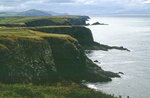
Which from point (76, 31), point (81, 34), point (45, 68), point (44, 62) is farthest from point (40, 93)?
point (81, 34)

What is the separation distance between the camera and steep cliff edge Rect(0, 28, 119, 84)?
218 ft

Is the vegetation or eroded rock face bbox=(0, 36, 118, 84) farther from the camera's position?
eroded rock face bbox=(0, 36, 118, 84)

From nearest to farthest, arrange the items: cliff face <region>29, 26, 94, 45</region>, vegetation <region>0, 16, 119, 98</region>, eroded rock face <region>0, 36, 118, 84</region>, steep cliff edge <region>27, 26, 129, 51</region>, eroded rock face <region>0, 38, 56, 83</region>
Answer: vegetation <region>0, 16, 119, 98</region>, eroded rock face <region>0, 38, 56, 83</region>, eroded rock face <region>0, 36, 118, 84</region>, cliff face <region>29, 26, 94, 45</region>, steep cliff edge <region>27, 26, 129, 51</region>

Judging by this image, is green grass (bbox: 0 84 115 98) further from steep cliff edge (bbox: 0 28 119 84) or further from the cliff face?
the cliff face

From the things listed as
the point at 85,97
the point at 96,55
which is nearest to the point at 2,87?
the point at 85,97

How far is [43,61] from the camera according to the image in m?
75.6

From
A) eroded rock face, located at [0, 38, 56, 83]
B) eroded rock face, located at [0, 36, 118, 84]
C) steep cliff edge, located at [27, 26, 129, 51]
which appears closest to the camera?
eroded rock face, located at [0, 38, 56, 83]

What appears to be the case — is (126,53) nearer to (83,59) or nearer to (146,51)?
(146,51)

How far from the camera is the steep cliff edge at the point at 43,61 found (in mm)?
66312

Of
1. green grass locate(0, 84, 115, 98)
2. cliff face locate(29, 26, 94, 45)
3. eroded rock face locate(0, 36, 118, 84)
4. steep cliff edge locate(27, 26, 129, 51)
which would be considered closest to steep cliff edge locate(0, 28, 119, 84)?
eroded rock face locate(0, 36, 118, 84)

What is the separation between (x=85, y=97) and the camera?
4994cm

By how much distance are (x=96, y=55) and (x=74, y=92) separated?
281 ft

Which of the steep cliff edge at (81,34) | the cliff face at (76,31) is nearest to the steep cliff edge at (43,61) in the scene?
the cliff face at (76,31)

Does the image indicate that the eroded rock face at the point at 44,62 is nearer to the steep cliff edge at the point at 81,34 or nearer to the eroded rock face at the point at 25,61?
the eroded rock face at the point at 25,61
